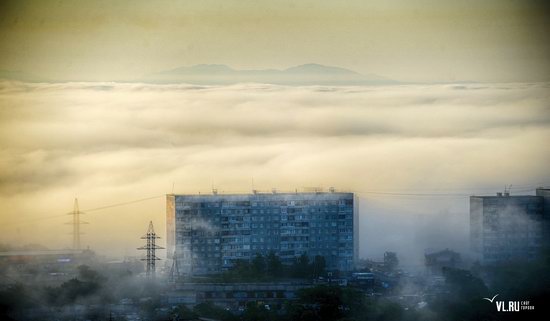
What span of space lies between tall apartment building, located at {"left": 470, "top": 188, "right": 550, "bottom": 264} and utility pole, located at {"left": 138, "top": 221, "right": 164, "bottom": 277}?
3846 millimetres

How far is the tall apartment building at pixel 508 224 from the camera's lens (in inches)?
753

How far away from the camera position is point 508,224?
19250 millimetres

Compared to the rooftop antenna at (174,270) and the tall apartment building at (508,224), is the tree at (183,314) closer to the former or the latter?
the rooftop antenna at (174,270)

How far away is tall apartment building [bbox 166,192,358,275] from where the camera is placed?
61.6 ft

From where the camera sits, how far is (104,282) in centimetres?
1734

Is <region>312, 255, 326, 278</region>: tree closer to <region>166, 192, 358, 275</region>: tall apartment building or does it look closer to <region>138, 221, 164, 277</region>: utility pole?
<region>166, 192, 358, 275</region>: tall apartment building

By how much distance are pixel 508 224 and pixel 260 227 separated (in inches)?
117

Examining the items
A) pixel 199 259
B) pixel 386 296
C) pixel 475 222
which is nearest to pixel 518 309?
pixel 386 296

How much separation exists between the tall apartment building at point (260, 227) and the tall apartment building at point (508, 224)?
1482mm

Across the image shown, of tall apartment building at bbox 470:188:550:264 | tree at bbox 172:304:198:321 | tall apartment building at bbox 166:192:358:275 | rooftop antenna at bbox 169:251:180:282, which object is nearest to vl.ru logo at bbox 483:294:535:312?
tall apartment building at bbox 470:188:550:264

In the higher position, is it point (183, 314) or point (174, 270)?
point (174, 270)

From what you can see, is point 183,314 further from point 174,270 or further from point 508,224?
point 508,224

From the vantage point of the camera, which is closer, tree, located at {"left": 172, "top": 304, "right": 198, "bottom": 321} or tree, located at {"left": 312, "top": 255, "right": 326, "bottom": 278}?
tree, located at {"left": 172, "top": 304, "right": 198, "bottom": 321}

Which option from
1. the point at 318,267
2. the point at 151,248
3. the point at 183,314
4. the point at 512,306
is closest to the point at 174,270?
the point at 151,248
